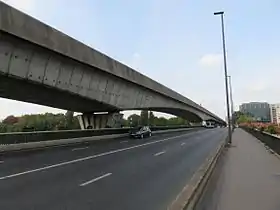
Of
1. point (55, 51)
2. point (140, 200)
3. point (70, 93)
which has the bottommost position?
point (140, 200)

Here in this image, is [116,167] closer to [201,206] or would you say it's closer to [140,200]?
[140,200]

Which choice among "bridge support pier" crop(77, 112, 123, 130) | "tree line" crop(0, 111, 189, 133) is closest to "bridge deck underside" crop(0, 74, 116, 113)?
"bridge support pier" crop(77, 112, 123, 130)

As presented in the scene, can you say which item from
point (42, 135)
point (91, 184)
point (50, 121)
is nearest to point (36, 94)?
point (42, 135)

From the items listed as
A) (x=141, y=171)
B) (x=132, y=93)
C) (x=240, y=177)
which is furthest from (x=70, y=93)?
(x=240, y=177)

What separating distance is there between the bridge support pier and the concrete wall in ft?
5.36

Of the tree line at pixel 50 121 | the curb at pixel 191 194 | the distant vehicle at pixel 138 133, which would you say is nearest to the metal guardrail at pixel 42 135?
the distant vehicle at pixel 138 133

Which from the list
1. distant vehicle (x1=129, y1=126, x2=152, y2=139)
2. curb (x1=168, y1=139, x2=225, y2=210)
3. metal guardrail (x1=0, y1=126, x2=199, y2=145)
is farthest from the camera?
distant vehicle (x1=129, y1=126, x2=152, y2=139)

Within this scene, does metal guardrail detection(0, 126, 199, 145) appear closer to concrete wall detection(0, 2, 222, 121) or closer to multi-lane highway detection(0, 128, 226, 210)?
concrete wall detection(0, 2, 222, 121)

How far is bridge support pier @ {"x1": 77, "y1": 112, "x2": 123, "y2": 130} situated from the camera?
148 feet

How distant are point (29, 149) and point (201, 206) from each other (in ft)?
63.8

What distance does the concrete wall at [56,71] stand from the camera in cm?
2261

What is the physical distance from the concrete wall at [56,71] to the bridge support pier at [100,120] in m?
1.63

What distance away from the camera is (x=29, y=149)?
26.0 meters

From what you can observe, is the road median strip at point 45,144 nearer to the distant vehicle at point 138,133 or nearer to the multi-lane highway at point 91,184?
the distant vehicle at point 138,133
